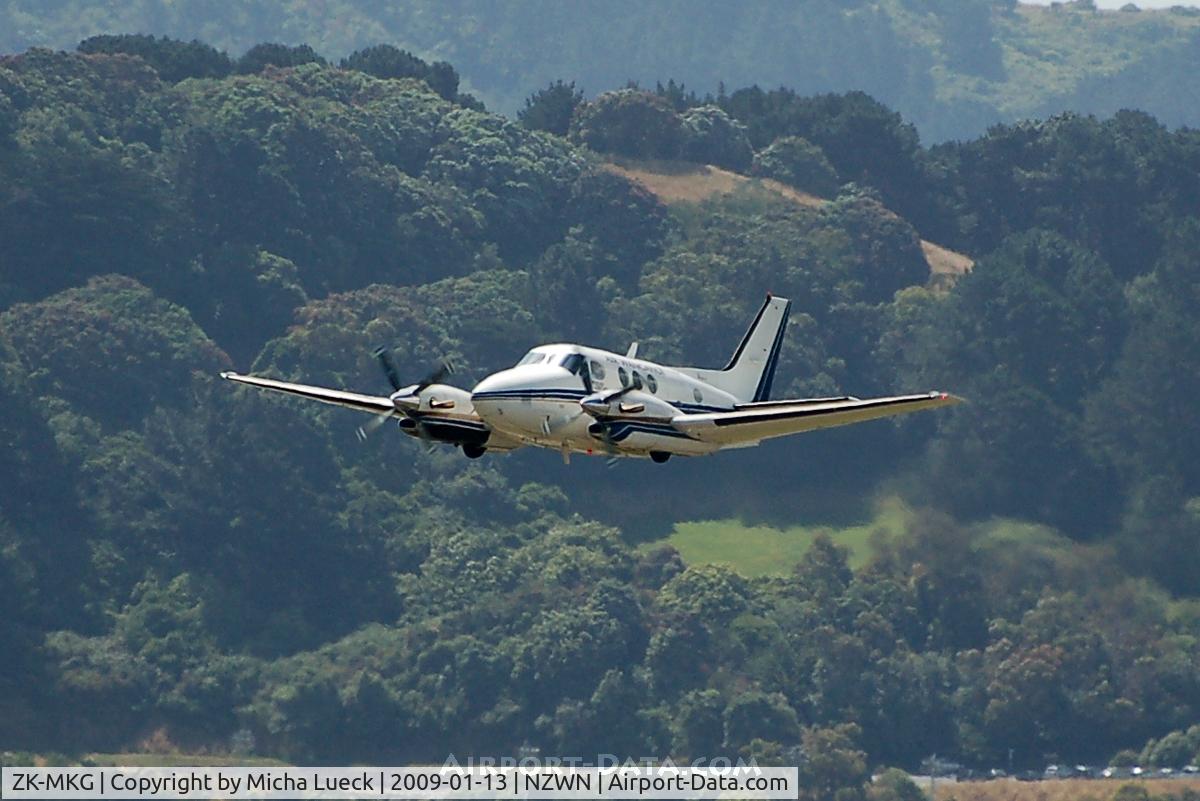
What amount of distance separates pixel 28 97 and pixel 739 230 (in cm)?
4912

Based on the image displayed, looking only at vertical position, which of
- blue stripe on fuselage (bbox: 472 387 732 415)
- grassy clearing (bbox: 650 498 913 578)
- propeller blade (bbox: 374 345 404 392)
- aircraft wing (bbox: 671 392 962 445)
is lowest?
grassy clearing (bbox: 650 498 913 578)

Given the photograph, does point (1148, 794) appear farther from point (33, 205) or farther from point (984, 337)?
point (33, 205)

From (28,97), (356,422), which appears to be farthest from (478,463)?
(28,97)

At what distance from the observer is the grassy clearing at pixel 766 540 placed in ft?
497

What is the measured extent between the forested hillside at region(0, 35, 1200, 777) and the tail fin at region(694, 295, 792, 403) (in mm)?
53942

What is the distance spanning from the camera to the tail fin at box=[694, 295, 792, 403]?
70000 mm

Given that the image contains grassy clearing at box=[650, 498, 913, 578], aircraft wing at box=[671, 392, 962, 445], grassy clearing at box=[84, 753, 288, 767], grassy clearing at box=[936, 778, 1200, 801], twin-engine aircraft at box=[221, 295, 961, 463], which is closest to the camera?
aircraft wing at box=[671, 392, 962, 445]

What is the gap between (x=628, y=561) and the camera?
146 m

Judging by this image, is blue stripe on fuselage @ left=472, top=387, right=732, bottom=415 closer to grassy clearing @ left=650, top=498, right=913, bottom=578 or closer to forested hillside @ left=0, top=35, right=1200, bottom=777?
forested hillside @ left=0, top=35, right=1200, bottom=777

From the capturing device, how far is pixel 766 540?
157 meters

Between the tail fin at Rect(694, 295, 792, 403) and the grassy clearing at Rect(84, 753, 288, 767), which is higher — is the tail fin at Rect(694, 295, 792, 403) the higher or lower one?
the higher one

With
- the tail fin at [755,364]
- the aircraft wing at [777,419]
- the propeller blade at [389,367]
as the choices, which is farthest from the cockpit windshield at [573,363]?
the tail fin at [755,364]

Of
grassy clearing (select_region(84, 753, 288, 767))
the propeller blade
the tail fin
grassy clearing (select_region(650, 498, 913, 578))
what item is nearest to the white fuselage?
the propeller blade

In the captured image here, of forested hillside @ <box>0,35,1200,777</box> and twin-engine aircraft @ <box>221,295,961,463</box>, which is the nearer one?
twin-engine aircraft @ <box>221,295,961,463</box>
